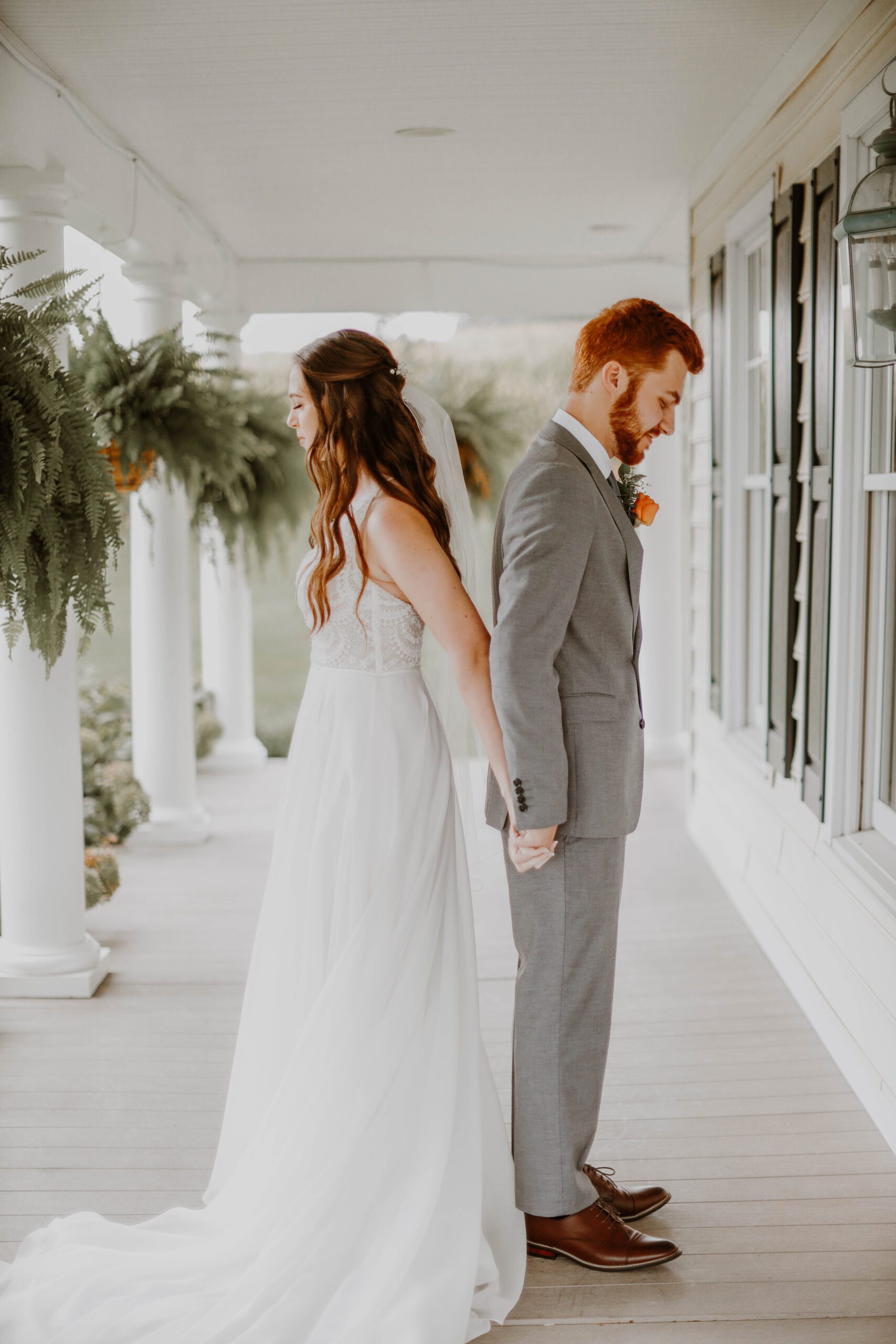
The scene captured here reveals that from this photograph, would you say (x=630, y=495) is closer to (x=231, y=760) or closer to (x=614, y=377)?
(x=614, y=377)

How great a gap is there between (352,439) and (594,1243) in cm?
148

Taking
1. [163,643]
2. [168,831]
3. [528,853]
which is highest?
[163,643]

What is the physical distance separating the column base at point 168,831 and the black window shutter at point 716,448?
2366 millimetres

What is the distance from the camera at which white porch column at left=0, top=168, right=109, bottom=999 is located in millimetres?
3430

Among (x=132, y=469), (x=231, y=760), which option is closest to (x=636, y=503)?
(x=132, y=469)

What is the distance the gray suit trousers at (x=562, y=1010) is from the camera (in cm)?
215

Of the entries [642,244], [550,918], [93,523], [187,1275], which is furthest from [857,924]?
[642,244]

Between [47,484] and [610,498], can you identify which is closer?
[610,498]

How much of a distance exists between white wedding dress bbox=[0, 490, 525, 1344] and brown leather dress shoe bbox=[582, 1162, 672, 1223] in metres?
0.28

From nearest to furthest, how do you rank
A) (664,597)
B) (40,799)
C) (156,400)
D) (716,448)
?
1. (40,799)
2. (156,400)
3. (716,448)
4. (664,597)

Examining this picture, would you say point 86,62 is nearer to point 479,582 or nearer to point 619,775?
point 479,582

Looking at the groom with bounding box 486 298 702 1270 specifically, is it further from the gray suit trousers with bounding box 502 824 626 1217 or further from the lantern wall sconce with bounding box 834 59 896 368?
the lantern wall sconce with bounding box 834 59 896 368

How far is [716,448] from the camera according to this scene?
15.8 ft

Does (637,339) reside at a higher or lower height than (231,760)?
higher
